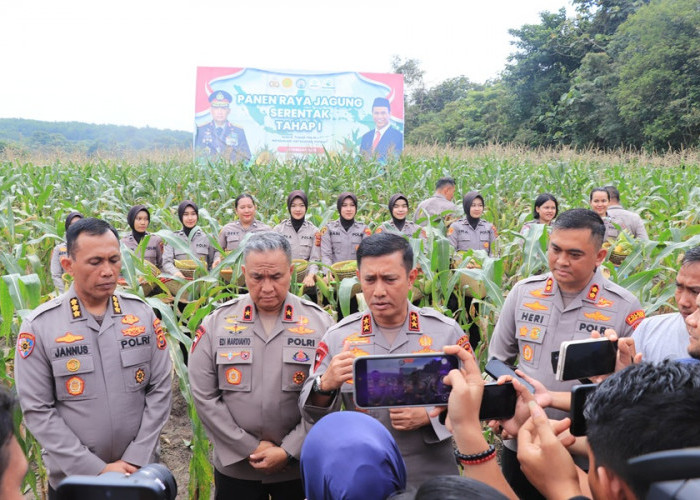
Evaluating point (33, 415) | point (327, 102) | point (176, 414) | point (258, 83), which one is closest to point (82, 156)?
point (258, 83)

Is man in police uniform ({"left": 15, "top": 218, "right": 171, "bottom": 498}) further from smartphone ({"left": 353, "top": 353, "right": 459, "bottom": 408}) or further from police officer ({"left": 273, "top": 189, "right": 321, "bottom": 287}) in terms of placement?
police officer ({"left": 273, "top": 189, "right": 321, "bottom": 287})

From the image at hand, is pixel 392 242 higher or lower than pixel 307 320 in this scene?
higher

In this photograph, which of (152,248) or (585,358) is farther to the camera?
(152,248)

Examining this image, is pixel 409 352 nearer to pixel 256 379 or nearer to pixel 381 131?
pixel 256 379

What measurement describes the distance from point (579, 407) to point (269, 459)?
50.9 inches

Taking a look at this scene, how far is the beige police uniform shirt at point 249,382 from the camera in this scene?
7.34 ft

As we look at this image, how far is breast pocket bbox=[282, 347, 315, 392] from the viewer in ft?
7.48

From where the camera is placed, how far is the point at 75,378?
2.15 meters

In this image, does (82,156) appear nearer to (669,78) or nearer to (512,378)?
(512,378)

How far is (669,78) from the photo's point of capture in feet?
72.0

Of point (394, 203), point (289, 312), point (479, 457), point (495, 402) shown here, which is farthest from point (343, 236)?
point (479, 457)

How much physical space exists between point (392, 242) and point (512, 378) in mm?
844

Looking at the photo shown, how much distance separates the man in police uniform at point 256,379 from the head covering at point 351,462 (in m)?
1.05

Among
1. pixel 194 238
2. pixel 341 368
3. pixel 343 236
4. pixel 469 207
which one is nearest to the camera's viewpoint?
pixel 341 368
